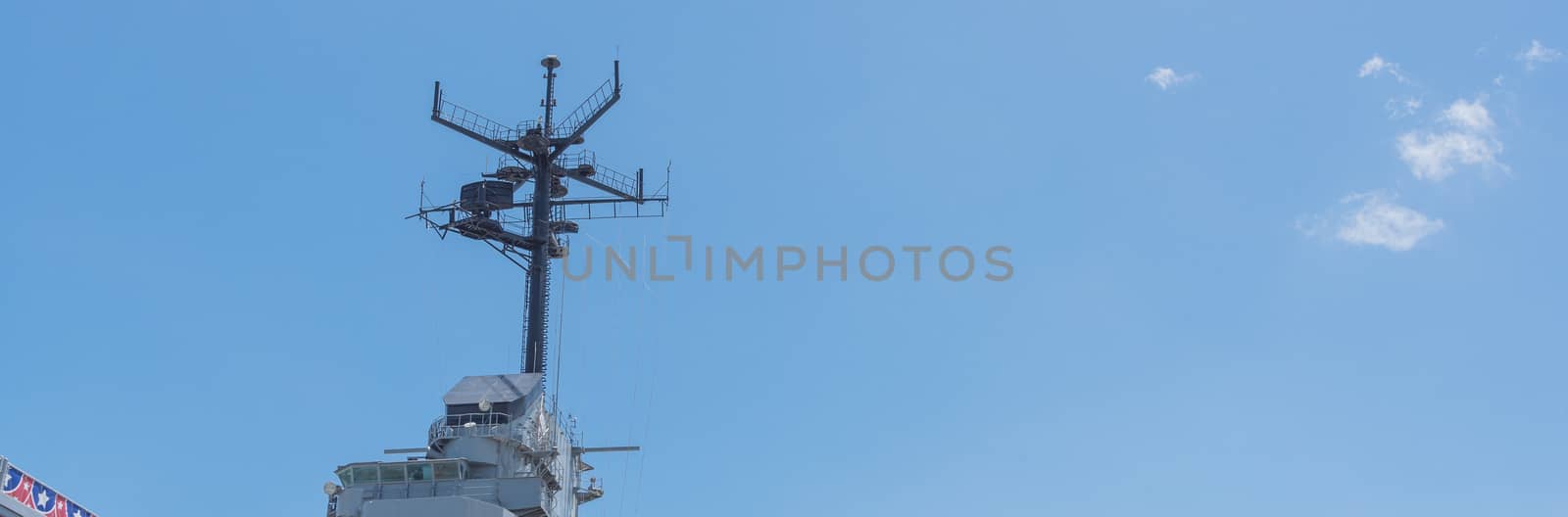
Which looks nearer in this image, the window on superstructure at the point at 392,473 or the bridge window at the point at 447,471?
the bridge window at the point at 447,471

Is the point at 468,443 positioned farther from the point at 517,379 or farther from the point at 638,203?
Result: the point at 638,203

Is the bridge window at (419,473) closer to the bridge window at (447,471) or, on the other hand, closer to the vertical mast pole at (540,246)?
the bridge window at (447,471)

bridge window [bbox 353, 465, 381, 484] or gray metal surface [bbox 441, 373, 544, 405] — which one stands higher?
gray metal surface [bbox 441, 373, 544, 405]

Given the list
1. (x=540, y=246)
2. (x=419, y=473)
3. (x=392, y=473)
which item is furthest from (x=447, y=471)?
(x=540, y=246)

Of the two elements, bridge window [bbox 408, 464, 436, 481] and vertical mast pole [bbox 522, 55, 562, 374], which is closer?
bridge window [bbox 408, 464, 436, 481]

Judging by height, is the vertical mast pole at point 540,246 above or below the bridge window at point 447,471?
above

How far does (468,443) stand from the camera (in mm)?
41281

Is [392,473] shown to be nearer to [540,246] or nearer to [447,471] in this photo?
[447,471]

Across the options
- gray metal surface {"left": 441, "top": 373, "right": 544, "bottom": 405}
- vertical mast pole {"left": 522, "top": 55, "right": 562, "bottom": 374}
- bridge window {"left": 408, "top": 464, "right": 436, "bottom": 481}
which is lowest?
bridge window {"left": 408, "top": 464, "right": 436, "bottom": 481}

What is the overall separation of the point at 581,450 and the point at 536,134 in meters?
10.0

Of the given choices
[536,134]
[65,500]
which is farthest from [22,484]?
[536,134]

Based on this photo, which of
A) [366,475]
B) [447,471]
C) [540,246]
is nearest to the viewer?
[447,471]

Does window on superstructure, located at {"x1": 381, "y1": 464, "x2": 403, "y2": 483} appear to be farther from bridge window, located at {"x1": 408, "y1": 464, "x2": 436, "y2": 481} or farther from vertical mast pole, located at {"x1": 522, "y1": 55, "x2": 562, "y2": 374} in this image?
vertical mast pole, located at {"x1": 522, "y1": 55, "x2": 562, "y2": 374}

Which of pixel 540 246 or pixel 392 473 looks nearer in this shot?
pixel 392 473
